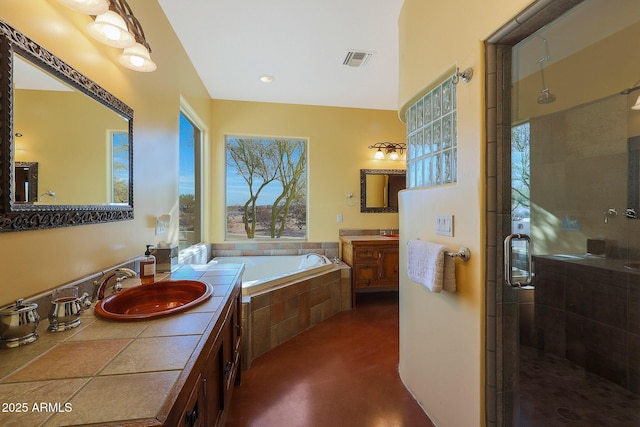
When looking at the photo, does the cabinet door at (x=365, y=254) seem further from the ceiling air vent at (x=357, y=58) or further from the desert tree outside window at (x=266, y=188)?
the ceiling air vent at (x=357, y=58)

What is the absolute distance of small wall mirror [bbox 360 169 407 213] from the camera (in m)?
4.06

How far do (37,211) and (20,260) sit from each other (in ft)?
0.59

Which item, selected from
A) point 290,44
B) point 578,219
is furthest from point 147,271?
point 290,44

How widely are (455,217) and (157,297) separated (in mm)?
1590

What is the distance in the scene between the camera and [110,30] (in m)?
1.21

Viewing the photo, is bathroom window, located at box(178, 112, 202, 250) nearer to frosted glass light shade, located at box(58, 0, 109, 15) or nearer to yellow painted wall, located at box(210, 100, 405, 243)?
yellow painted wall, located at box(210, 100, 405, 243)

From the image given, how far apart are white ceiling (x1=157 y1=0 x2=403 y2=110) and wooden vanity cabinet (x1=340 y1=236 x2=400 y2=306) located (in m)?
1.99

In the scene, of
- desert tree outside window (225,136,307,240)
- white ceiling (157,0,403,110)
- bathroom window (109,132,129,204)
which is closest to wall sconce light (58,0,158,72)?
bathroom window (109,132,129,204)

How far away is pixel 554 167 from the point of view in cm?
125

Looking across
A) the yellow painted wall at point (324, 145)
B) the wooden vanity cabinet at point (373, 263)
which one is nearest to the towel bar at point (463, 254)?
the wooden vanity cabinet at point (373, 263)

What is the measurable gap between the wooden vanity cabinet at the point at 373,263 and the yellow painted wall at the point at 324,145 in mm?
639

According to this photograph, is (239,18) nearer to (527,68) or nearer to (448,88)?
(448,88)

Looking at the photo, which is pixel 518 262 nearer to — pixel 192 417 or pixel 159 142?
pixel 192 417

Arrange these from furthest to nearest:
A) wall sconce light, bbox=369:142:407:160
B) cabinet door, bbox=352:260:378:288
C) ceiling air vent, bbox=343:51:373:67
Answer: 1. wall sconce light, bbox=369:142:407:160
2. cabinet door, bbox=352:260:378:288
3. ceiling air vent, bbox=343:51:373:67
